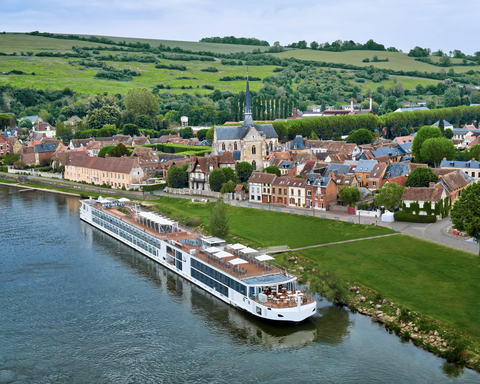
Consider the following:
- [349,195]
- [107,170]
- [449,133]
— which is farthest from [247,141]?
[449,133]

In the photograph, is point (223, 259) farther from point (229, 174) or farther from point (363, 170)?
point (363, 170)

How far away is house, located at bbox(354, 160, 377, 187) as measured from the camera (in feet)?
305

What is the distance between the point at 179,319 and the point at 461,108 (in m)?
172

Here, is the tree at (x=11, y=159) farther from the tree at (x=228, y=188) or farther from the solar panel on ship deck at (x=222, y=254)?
the solar panel on ship deck at (x=222, y=254)

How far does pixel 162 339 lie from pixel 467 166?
2888 inches

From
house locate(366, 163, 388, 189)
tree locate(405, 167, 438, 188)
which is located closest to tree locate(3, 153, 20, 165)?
house locate(366, 163, 388, 189)

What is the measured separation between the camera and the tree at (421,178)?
83.0 metres

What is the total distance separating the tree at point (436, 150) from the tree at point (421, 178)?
2631 centimetres

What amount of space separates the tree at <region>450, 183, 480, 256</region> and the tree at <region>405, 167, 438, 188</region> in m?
21.1

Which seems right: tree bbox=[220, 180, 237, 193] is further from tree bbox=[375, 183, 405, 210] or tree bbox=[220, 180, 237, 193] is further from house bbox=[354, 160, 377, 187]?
tree bbox=[375, 183, 405, 210]

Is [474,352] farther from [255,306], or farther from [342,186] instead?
[342,186]

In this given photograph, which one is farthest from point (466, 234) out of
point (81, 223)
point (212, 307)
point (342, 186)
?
point (81, 223)

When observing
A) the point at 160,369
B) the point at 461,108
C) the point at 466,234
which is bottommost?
the point at 160,369

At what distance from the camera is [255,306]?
Result: 154 feet
